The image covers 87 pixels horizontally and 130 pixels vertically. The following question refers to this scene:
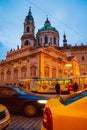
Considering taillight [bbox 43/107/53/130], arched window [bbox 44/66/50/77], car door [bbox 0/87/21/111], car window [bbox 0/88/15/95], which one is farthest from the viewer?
Result: arched window [bbox 44/66/50/77]

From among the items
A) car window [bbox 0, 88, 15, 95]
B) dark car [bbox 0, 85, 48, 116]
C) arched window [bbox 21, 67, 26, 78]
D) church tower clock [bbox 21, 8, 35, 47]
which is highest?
church tower clock [bbox 21, 8, 35, 47]

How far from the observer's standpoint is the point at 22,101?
27.4 ft

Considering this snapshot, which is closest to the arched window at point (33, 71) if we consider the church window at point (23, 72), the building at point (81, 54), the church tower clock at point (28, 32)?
the church window at point (23, 72)

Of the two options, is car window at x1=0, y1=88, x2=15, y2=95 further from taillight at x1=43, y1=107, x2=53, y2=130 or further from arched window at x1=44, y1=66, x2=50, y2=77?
arched window at x1=44, y1=66, x2=50, y2=77

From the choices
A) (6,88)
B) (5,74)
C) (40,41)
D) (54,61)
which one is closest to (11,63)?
(5,74)

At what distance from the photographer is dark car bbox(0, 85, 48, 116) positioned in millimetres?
8133

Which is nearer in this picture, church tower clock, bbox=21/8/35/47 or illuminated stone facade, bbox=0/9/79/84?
illuminated stone facade, bbox=0/9/79/84

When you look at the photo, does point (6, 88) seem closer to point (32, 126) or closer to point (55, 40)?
point (32, 126)

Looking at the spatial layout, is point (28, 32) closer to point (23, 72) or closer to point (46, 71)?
point (23, 72)

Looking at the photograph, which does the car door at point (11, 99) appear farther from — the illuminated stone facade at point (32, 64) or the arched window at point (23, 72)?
the arched window at point (23, 72)

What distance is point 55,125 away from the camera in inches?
110

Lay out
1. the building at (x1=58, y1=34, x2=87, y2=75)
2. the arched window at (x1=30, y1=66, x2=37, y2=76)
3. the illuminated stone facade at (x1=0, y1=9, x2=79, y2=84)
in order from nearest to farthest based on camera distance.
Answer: the illuminated stone facade at (x1=0, y1=9, x2=79, y2=84), the arched window at (x1=30, y1=66, x2=37, y2=76), the building at (x1=58, y1=34, x2=87, y2=75)

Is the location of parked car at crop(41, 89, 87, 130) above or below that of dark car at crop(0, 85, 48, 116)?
above

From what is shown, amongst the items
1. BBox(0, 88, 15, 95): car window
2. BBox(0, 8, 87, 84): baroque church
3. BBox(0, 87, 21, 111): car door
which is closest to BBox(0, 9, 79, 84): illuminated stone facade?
BBox(0, 8, 87, 84): baroque church
